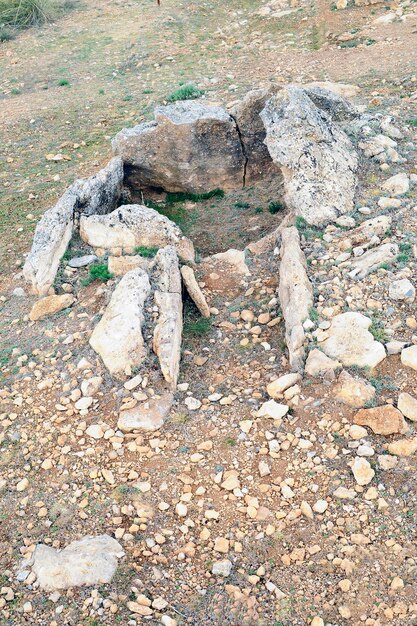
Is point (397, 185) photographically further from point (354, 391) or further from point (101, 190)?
point (101, 190)

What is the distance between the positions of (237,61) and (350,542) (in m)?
13.4

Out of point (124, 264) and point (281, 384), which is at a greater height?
point (124, 264)

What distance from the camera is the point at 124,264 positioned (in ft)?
26.8

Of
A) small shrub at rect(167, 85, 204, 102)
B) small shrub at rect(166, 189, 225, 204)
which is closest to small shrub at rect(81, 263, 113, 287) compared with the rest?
small shrub at rect(166, 189, 225, 204)

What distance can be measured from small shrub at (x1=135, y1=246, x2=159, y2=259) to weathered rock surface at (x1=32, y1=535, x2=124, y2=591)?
3.86 meters

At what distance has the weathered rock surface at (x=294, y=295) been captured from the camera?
6926 mm

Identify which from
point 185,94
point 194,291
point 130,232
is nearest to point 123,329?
point 194,291

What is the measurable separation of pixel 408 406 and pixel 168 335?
8.07 feet

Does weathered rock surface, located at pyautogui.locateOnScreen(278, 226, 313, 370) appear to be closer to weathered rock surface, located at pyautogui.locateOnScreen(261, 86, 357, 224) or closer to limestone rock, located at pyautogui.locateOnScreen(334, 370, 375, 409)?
limestone rock, located at pyautogui.locateOnScreen(334, 370, 375, 409)

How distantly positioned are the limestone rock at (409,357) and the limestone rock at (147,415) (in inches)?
89.4

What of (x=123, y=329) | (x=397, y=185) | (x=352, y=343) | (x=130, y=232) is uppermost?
(x=130, y=232)

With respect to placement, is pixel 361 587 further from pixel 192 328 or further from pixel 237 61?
pixel 237 61

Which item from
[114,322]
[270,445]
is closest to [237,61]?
[114,322]

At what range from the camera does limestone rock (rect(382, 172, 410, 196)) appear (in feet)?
29.1
